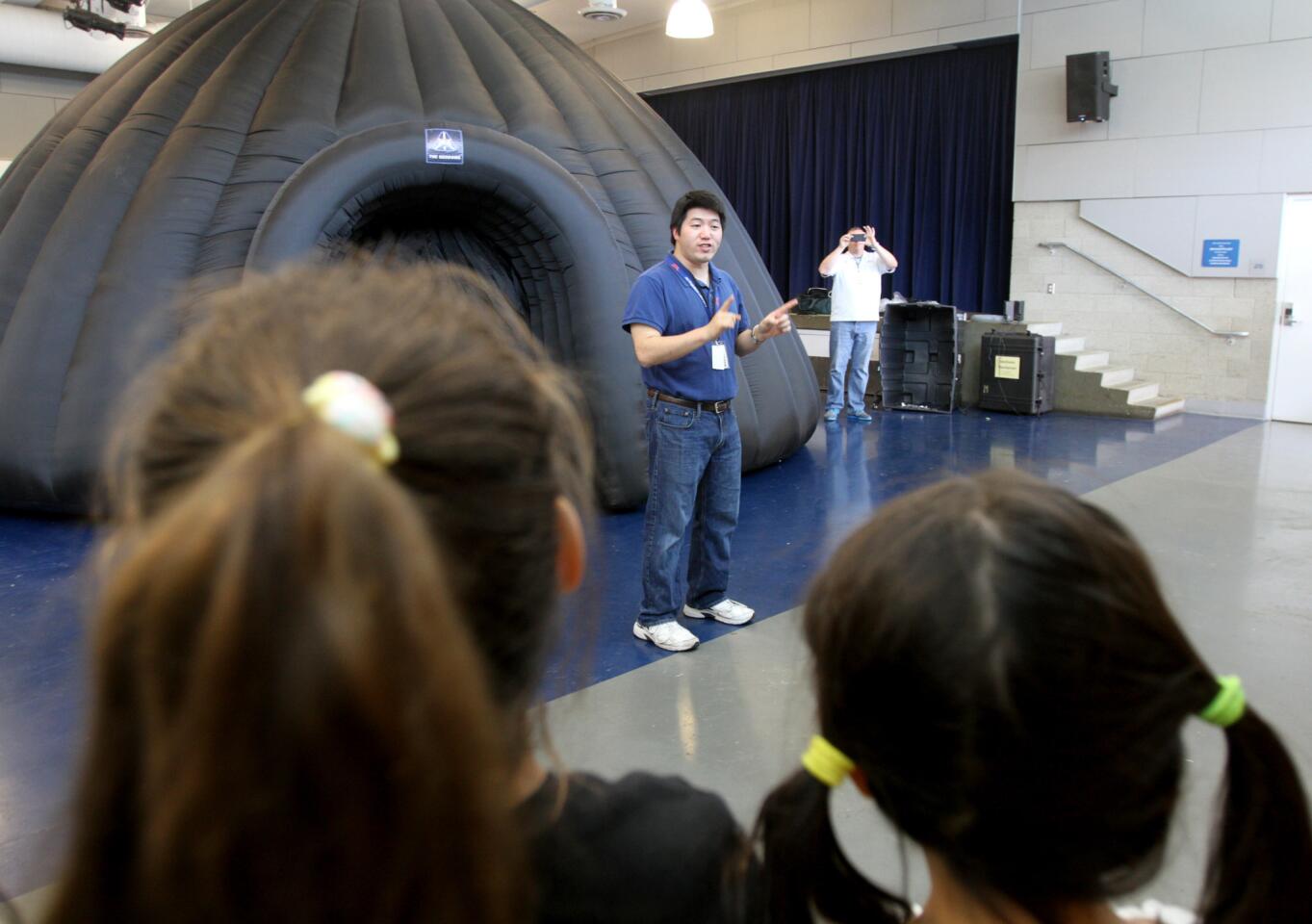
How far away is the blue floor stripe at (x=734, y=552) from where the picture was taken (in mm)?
2628

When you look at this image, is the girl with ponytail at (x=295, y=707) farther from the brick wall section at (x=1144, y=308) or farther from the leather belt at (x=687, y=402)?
the brick wall section at (x=1144, y=308)

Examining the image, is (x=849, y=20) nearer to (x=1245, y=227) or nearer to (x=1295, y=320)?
(x=1245, y=227)

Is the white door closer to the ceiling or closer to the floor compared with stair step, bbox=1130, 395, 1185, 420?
closer to the ceiling

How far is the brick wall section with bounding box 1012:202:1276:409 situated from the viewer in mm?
9516

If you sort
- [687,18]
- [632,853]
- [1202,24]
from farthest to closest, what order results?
[1202,24] → [687,18] → [632,853]

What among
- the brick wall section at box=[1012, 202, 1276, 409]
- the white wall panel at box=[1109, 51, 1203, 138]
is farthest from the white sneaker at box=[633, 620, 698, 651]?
the white wall panel at box=[1109, 51, 1203, 138]

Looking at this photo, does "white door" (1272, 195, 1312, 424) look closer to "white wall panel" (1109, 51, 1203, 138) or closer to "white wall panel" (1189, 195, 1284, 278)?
"white wall panel" (1189, 195, 1284, 278)

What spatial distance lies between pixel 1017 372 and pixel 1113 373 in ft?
3.17

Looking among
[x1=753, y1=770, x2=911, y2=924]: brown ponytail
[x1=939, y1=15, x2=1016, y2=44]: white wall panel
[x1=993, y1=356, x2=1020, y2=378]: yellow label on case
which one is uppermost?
[x1=939, y1=15, x2=1016, y2=44]: white wall panel

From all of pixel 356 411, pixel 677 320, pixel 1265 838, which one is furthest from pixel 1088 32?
pixel 356 411

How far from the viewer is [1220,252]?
376 inches

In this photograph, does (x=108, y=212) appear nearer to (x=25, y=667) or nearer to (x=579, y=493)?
(x=25, y=667)

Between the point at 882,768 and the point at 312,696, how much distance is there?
2.00ft

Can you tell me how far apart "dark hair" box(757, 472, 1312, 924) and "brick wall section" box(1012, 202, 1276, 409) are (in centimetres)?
1000
